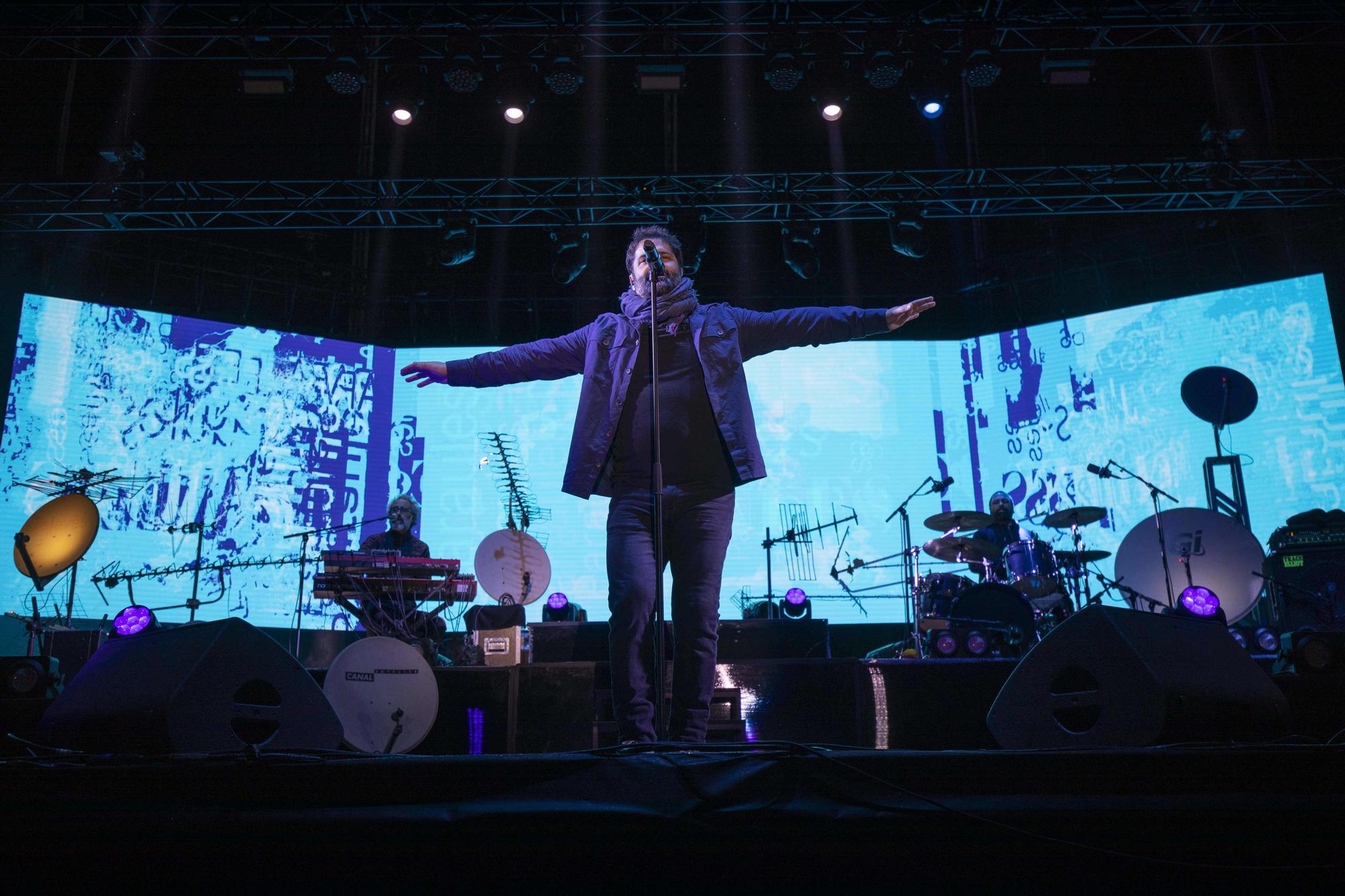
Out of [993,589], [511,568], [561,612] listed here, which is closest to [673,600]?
[511,568]

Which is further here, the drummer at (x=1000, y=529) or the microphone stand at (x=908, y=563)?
the microphone stand at (x=908, y=563)

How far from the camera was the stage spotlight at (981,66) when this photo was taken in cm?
720

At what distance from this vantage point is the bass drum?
6.05 metres

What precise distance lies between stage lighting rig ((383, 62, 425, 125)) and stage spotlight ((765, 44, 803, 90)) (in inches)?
108

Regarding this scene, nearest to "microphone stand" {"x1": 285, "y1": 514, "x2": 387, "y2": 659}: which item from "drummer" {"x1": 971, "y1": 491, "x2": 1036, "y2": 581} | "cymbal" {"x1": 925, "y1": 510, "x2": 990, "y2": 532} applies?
"cymbal" {"x1": 925, "y1": 510, "x2": 990, "y2": 532}

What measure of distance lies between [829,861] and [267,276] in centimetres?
936

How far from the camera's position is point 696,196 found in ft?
27.0

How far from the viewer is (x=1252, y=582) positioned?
6.04 m

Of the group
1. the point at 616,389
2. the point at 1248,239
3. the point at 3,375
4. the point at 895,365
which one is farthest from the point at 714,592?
the point at 1248,239

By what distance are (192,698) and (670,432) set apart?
66.3 inches

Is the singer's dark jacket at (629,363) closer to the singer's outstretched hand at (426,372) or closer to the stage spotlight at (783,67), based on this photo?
the singer's outstretched hand at (426,372)

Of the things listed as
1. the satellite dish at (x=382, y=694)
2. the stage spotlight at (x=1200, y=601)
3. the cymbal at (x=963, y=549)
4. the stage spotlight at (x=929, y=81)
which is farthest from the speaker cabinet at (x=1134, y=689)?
the stage spotlight at (x=929, y=81)

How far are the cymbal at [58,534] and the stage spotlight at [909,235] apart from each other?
21.4ft

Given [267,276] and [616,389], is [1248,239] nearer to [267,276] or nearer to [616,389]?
[616,389]
